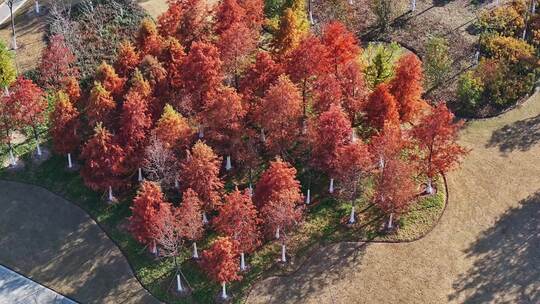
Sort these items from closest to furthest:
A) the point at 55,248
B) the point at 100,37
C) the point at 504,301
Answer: the point at 504,301 < the point at 55,248 < the point at 100,37

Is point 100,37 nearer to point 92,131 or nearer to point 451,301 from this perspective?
point 92,131

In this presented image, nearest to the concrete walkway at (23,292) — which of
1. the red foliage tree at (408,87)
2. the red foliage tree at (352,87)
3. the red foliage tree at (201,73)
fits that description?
the red foliage tree at (201,73)

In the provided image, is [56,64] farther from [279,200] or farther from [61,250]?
[279,200]

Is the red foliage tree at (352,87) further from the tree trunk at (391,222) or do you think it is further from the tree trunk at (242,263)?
the tree trunk at (242,263)

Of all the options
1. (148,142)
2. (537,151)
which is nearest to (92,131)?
(148,142)

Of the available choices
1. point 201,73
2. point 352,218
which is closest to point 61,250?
point 201,73

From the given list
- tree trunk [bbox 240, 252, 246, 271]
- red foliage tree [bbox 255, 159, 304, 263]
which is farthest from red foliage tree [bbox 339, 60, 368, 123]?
tree trunk [bbox 240, 252, 246, 271]

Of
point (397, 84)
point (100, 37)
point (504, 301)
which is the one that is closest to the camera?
point (504, 301)
